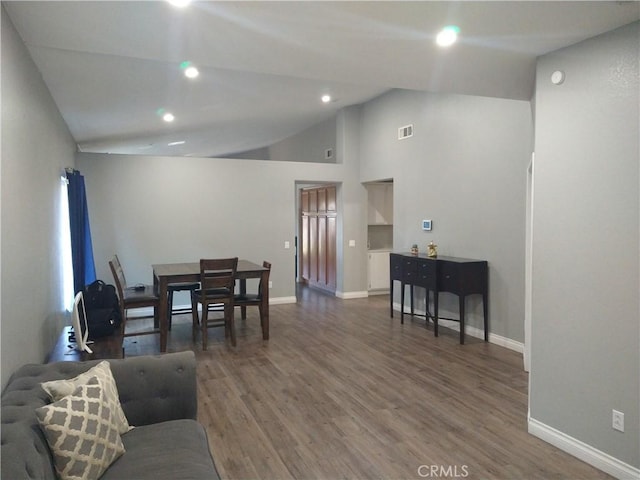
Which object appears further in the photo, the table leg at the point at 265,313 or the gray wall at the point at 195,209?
the gray wall at the point at 195,209

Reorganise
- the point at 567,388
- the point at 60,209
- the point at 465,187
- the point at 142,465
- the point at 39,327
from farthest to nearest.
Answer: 1. the point at 465,187
2. the point at 60,209
3. the point at 39,327
4. the point at 567,388
5. the point at 142,465

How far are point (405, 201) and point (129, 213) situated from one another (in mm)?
4244

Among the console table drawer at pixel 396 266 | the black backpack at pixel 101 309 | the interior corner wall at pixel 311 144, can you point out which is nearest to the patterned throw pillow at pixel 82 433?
the black backpack at pixel 101 309

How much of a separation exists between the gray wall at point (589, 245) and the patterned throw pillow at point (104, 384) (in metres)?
2.56

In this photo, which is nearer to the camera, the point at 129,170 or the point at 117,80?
the point at 117,80

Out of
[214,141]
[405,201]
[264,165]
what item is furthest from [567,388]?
[214,141]

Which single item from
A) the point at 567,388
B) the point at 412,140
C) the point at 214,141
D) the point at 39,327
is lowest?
the point at 567,388

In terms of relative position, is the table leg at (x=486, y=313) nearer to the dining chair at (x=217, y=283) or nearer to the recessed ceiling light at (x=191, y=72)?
the dining chair at (x=217, y=283)

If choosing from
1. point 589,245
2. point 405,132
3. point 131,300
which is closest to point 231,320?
point 131,300

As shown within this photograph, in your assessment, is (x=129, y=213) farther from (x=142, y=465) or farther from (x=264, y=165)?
(x=142, y=465)

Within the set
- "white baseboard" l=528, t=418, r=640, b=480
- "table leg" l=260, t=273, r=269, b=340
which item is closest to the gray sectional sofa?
"white baseboard" l=528, t=418, r=640, b=480

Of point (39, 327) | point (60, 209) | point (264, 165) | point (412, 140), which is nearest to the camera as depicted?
point (39, 327)

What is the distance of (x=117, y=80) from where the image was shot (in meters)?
4.37

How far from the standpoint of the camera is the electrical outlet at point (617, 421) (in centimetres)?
241
